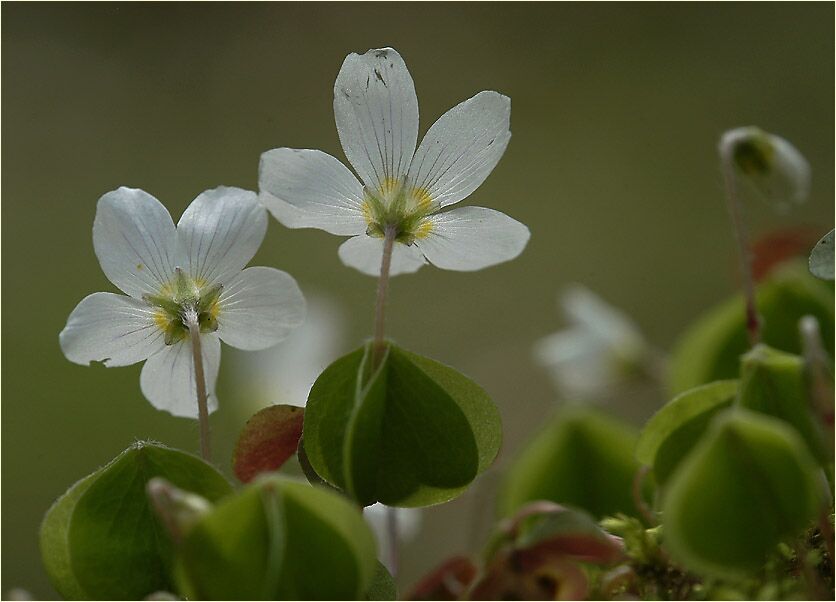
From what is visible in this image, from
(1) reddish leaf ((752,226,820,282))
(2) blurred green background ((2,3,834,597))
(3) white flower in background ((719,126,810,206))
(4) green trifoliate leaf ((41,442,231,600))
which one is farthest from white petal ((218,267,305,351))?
(2) blurred green background ((2,3,834,597))

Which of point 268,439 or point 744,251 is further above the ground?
point 744,251

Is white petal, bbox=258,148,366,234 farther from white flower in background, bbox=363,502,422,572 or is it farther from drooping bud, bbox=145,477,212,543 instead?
white flower in background, bbox=363,502,422,572

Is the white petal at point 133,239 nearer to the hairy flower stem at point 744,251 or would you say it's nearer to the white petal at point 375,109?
the white petal at point 375,109

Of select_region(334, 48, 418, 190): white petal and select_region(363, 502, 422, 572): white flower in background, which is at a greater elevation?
select_region(334, 48, 418, 190): white petal

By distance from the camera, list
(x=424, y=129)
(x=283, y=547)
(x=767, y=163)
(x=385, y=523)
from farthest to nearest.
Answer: (x=424, y=129) < (x=385, y=523) < (x=767, y=163) < (x=283, y=547)

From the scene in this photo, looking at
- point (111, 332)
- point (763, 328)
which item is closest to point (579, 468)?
point (763, 328)

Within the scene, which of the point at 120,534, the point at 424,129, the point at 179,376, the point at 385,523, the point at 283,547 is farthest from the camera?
the point at 424,129

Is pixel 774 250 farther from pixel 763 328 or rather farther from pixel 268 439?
pixel 268 439
